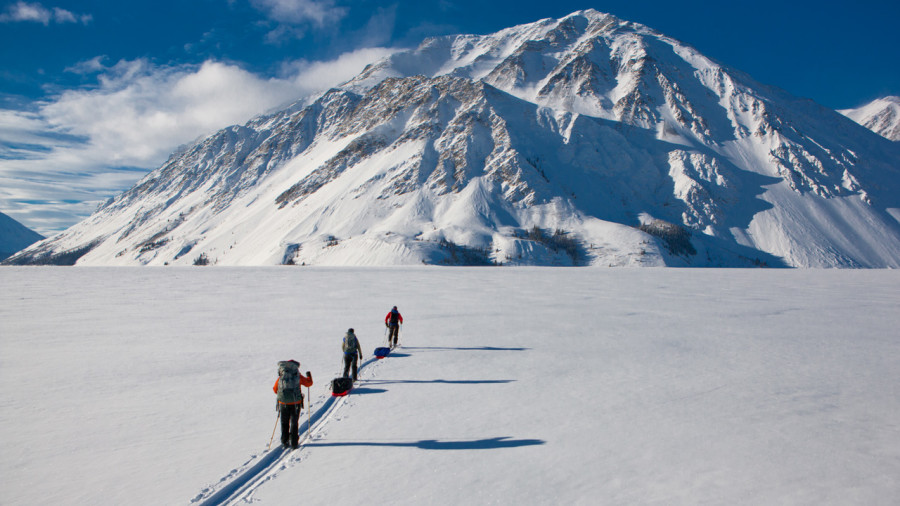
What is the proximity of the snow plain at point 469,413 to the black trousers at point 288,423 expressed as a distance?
12.4 inches

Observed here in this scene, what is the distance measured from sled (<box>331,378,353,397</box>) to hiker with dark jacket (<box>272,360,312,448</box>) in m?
2.62

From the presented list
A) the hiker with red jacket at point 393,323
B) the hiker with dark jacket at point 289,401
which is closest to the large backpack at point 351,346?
the hiker with dark jacket at point 289,401

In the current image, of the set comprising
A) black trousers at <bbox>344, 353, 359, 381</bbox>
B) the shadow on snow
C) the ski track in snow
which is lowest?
the ski track in snow

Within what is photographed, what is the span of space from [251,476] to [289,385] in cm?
182

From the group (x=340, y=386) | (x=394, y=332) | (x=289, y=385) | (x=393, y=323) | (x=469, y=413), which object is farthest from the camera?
(x=394, y=332)

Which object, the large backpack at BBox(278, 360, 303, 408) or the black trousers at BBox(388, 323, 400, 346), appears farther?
the black trousers at BBox(388, 323, 400, 346)

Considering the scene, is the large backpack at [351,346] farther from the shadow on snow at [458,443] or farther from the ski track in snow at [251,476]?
the shadow on snow at [458,443]

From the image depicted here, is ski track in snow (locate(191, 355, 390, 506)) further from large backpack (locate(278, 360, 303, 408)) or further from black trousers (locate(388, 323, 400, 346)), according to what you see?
black trousers (locate(388, 323, 400, 346))

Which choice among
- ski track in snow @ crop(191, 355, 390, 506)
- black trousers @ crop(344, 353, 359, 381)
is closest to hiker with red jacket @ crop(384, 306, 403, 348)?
black trousers @ crop(344, 353, 359, 381)

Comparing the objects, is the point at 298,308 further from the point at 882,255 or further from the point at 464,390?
the point at 882,255

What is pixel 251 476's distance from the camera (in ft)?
25.5

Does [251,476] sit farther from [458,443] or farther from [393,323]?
[393,323]

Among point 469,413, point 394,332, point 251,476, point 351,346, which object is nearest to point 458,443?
point 469,413

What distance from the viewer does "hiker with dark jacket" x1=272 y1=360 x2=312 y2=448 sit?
887 centimetres
